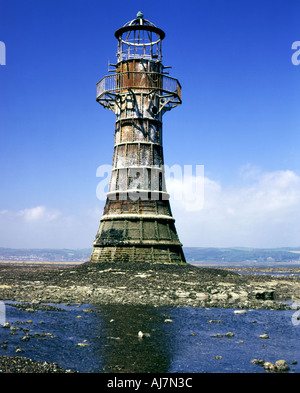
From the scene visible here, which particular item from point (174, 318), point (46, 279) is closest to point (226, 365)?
point (174, 318)

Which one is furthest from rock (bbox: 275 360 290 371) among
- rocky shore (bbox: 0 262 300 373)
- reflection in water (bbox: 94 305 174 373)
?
rocky shore (bbox: 0 262 300 373)

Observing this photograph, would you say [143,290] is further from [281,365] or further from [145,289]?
[281,365]

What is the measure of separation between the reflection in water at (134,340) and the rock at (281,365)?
2503 millimetres

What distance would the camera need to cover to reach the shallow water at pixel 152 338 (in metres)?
9.31

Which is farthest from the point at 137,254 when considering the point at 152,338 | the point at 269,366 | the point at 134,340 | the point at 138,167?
the point at 269,366

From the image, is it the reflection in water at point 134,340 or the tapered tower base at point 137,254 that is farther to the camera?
the tapered tower base at point 137,254

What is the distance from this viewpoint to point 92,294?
19.1 meters

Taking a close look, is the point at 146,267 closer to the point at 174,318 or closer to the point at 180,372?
the point at 174,318

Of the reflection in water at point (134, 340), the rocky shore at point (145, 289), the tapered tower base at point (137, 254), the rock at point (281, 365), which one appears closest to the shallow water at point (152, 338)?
the reflection in water at point (134, 340)

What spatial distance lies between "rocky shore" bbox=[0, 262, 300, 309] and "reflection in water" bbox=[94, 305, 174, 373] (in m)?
2.61

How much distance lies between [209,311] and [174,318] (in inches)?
87.3

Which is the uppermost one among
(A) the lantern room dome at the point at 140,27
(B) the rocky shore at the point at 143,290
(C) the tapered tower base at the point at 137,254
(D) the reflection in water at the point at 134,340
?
(A) the lantern room dome at the point at 140,27

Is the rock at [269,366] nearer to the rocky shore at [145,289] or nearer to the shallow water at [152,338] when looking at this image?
the shallow water at [152,338]

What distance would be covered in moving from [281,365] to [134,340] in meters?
4.15
